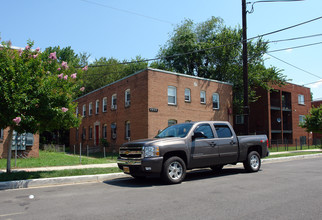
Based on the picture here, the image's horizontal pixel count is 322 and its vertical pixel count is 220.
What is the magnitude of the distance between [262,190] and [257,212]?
2.19m

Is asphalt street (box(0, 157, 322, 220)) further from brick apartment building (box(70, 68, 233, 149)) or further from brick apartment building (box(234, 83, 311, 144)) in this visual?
brick apartment building (box(234, 83, 311, 144))

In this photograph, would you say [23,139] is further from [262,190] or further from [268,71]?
[268,71]

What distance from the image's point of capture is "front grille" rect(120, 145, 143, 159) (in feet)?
27.6

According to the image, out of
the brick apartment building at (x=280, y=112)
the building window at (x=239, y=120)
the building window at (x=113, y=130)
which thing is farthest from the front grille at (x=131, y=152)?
the building window at (x=239, y=120)

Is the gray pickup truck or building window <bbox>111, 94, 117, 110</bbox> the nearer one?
the gray pickup truck

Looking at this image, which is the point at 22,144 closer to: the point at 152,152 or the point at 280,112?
the point at 152,152

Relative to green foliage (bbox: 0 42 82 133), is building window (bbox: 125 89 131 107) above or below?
above

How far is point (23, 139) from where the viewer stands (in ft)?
54.9

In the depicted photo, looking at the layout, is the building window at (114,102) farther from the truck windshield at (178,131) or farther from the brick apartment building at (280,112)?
the truck windshield at (178,131)

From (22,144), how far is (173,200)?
1351cm

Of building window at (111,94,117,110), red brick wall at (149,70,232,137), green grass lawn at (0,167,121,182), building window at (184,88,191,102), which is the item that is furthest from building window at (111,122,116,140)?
green grass lawn at (0,167,121,182)

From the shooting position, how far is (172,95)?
23.5 m

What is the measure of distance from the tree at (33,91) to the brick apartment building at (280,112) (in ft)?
89.0

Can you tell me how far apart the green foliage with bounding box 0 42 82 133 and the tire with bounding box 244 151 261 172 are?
22.3 feet
